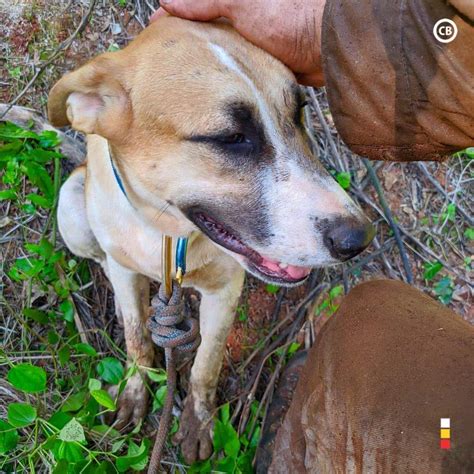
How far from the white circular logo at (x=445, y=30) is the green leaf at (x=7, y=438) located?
2.01 meters

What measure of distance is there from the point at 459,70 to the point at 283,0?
1.96 ft

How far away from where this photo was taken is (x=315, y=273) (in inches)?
120

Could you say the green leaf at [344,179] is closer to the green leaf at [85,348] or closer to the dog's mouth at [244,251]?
the dog's mouth at [244,251]

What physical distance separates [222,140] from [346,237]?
0.46 m

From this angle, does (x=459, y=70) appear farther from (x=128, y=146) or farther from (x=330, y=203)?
(x=128, y=146)

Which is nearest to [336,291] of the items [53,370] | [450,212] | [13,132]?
[450,212]

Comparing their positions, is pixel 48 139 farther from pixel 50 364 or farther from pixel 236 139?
pixel 236 139

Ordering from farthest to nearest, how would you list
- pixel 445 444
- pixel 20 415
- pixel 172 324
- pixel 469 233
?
pixel 469 233, pixel 20 415, pixel 172 324, pixel 445 444

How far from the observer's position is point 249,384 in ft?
9.18

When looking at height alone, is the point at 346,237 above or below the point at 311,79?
below

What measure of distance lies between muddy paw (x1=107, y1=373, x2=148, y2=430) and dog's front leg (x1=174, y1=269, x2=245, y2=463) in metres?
0.20

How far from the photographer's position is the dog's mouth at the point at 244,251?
1.76 m

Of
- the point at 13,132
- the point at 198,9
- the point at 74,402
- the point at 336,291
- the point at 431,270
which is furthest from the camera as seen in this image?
the point at 431,270

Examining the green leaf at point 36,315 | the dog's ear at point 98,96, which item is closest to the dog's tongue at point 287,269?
the dog's ear at point 98,96
